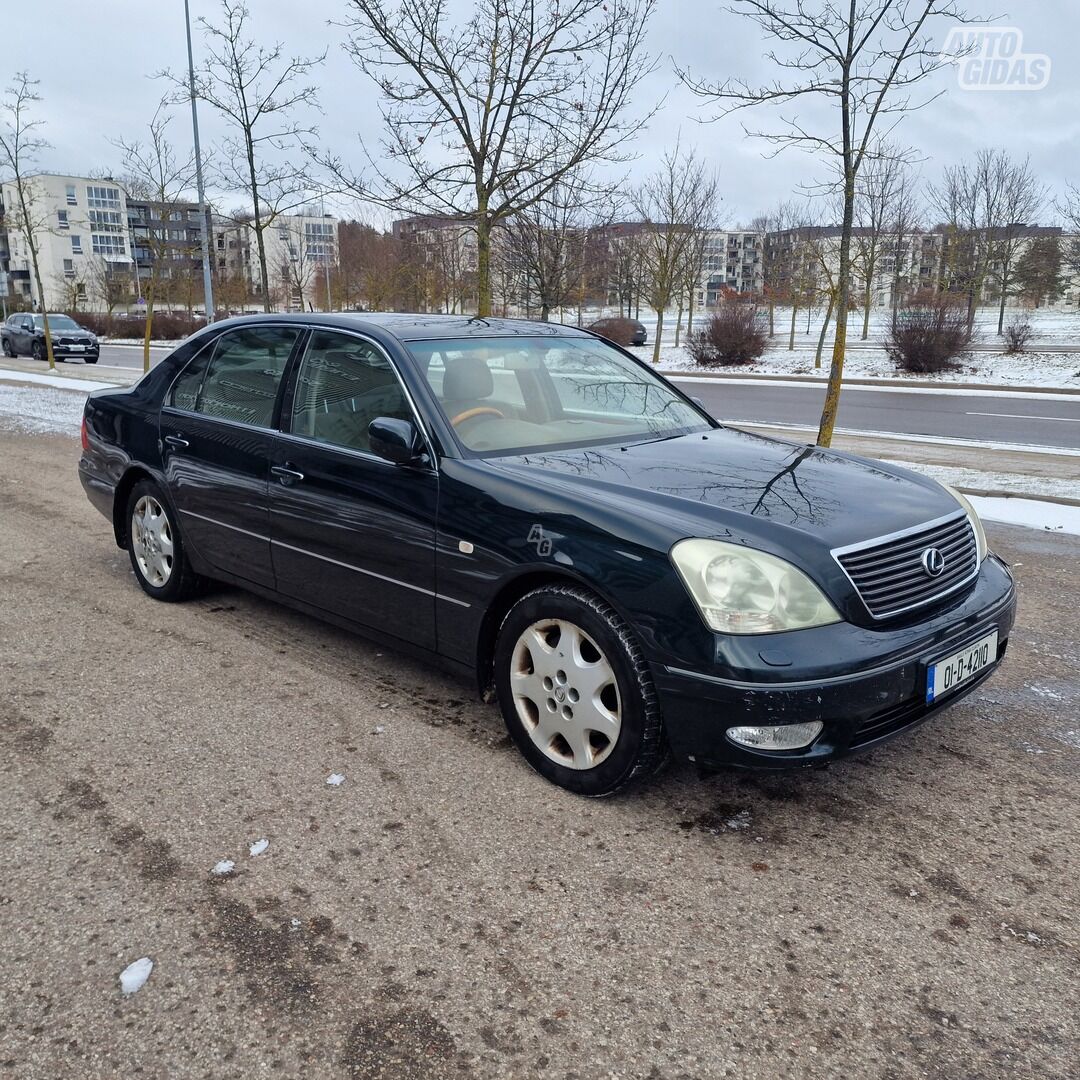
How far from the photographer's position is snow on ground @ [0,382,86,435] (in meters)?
12.7

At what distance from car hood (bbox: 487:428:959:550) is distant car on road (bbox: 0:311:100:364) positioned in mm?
30135

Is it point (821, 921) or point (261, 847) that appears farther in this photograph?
point (261, 847)

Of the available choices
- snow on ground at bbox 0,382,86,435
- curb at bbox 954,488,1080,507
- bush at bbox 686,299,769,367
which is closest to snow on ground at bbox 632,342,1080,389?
bush at bbox 686,299,769,367

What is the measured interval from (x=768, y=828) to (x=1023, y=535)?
4711 millimetres

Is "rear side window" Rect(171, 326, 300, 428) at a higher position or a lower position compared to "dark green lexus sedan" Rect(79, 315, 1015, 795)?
higher

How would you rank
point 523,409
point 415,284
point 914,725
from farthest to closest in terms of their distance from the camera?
1. point 415,284
2. point 523,409
3. point 914,725

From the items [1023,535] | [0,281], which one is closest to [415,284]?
[1023,535]

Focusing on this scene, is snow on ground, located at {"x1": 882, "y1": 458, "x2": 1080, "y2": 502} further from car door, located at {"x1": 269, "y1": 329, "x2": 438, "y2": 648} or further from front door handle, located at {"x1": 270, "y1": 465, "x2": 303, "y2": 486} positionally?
front door handle, located at {"x1": 270, "y1": 465, "x2": 303, "y2": 486}

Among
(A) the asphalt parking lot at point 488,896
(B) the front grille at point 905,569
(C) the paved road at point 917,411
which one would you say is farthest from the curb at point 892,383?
(A) the asphalt parking lot at point 488,896

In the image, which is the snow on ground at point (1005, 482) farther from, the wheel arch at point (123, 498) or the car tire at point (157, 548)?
the wheel arch at point (123, 498)

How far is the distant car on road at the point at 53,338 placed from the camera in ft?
98.0

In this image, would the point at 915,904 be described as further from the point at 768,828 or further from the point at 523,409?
the point at 523,409

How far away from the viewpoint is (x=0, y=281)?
112812 millimetres

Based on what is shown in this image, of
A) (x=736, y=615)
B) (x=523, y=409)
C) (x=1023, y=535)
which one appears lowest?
(x=1023, y=535)
